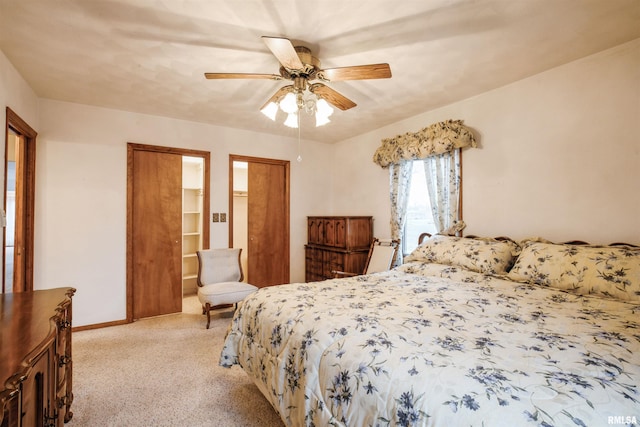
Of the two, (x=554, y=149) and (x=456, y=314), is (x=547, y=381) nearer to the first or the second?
(x=456, y=314)

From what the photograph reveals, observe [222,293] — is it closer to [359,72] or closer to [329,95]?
[329,95]

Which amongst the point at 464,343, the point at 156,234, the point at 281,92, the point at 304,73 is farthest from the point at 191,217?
the point at 464,343

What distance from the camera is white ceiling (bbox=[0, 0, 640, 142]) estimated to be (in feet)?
5.97

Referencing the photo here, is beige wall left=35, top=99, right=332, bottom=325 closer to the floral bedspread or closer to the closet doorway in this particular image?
the closet doorway

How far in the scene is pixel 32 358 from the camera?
948 millimetres

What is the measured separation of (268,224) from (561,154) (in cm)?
370

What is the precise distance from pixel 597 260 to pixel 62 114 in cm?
516

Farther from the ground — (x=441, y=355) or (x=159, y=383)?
(x=441, y=355)

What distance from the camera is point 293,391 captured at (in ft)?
5.03

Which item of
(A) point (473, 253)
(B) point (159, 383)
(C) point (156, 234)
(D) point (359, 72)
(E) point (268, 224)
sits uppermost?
(D) point (359, 72)

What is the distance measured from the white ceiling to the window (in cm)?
105

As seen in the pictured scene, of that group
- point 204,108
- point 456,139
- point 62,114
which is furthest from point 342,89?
point 62,114

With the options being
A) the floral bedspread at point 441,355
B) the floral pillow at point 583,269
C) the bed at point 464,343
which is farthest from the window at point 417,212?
the floral bedspread at point 441,355

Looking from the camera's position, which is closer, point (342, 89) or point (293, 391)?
point (293, 391)
